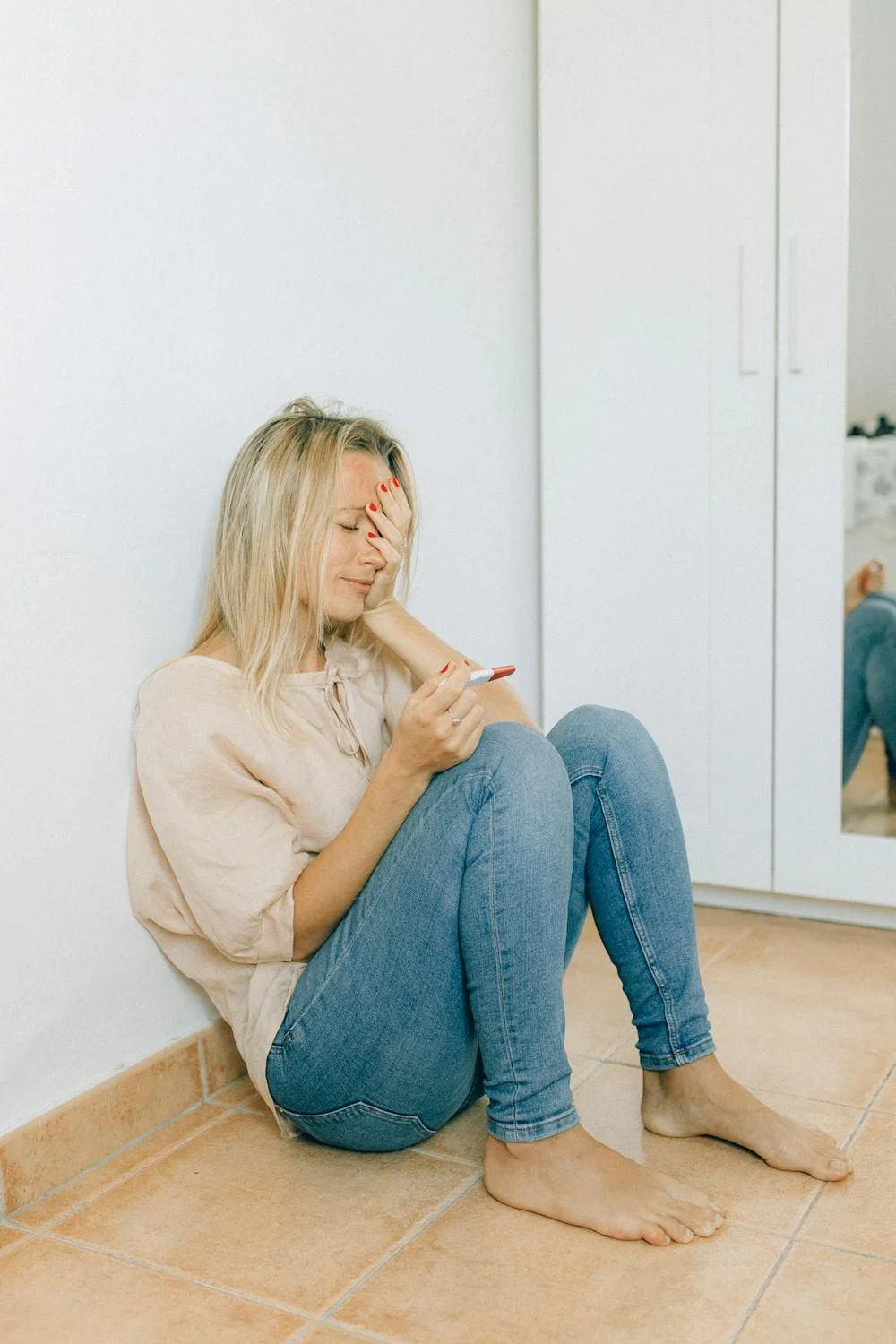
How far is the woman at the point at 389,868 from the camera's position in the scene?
3.85 feet

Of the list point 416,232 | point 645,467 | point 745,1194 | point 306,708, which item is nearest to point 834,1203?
point 745,1194

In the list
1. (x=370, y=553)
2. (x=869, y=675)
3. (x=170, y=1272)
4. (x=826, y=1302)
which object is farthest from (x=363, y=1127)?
(x=869, y=675)

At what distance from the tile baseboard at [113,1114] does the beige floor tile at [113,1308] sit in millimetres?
102

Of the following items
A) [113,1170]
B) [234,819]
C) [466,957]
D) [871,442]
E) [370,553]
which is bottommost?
[113,1170]

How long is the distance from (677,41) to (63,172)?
115 cm

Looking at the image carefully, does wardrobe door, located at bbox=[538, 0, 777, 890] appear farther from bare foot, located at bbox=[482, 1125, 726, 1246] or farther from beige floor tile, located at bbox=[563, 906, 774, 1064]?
bare foot, located at bbox=[482, 1125, 726, 1246]

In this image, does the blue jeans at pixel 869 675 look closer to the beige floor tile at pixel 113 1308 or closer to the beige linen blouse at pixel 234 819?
the beige linen blouse at pixel 234 819

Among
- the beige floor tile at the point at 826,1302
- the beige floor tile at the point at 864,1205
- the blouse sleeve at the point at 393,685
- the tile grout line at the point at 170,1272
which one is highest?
the blouse sleeve at the point at 393,685

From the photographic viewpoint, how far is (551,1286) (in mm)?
1096

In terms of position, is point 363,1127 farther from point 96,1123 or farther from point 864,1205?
point 864,1205

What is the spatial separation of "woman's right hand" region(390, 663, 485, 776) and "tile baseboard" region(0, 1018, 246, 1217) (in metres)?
0.50

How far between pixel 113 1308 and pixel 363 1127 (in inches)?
11.4

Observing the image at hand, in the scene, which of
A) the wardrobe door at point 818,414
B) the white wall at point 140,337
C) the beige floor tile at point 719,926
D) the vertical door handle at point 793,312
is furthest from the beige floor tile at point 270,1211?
the vertical door handle at point 793,312

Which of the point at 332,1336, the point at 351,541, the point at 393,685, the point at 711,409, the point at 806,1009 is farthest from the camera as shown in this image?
the point at 711,409
